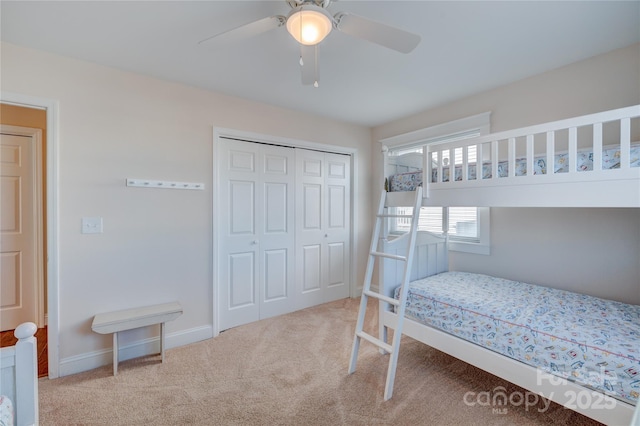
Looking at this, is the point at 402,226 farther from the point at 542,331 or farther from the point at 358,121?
the point at 542,331

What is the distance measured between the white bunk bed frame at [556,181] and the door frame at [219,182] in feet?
5.80

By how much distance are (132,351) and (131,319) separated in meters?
0.42

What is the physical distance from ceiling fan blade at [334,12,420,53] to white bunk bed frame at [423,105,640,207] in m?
0.85

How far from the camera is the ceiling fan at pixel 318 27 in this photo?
1331mm

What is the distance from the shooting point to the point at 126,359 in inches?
95.7

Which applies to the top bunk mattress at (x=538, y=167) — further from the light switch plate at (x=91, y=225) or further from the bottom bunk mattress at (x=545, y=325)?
the light switch plate at (x=91, y=225)

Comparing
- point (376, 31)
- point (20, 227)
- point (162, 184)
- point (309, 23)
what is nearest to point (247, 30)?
point (309, 23)

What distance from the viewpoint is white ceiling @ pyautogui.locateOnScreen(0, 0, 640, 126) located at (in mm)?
1670

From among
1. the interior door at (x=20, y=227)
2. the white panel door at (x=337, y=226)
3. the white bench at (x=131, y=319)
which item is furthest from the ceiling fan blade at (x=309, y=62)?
the interior door at (x=20, y=227)

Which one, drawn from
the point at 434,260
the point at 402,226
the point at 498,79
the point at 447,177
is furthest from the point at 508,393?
the point at 498,79

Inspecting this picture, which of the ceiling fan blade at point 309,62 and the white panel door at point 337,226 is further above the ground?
the ceiling fan blade at point 309,62

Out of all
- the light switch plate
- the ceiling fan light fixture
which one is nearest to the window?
the ceiling fan light fixture

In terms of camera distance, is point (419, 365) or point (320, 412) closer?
point (320, 412)

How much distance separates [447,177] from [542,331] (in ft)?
3.74
